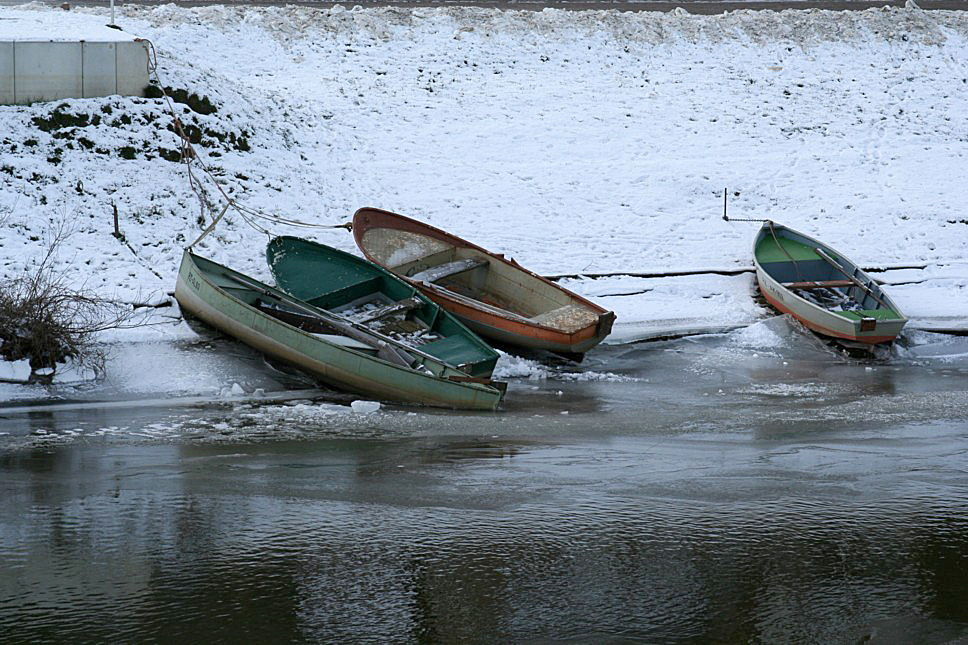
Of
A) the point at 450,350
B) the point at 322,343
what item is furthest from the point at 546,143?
the point at 322,343

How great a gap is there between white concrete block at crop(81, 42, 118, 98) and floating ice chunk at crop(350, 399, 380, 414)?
365 inches

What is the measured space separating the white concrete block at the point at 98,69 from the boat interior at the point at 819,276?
11366 mm

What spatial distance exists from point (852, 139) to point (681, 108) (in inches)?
143

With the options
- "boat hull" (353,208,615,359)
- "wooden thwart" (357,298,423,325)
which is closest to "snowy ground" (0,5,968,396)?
"boat hull" (353,208,615,359)

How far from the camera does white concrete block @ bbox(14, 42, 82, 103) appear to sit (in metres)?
18.7

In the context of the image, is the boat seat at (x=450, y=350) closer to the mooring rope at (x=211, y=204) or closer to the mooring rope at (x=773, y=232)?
the mooring rope at (x=211, y=204)

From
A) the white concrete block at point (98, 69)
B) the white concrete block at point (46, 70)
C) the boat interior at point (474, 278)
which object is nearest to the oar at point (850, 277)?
the boat interior at point (474, 278)

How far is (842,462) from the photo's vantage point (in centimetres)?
1156

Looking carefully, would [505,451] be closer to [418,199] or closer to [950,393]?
[950,393]

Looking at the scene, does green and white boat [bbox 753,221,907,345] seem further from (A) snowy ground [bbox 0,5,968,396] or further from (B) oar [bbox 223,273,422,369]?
(B) oar [bbox 223,273,422,369]

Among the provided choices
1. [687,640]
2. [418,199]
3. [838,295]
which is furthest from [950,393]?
[418,199]

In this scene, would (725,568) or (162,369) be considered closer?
(725,568)

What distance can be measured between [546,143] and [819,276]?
22.5 feet

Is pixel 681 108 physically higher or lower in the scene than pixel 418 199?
higher
